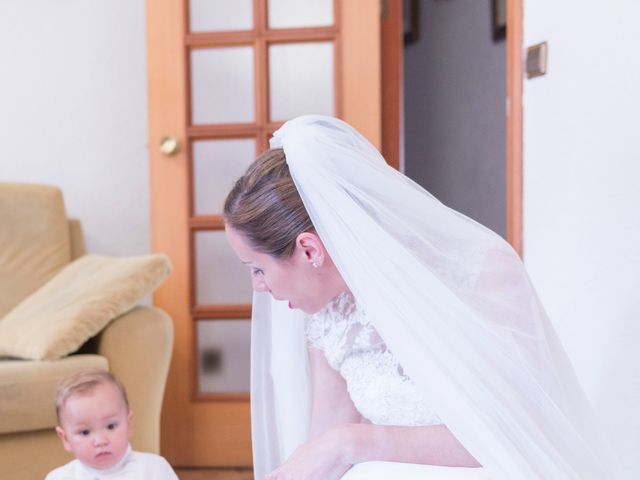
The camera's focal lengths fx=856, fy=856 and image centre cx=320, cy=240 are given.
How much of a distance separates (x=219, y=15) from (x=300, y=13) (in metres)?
0.28

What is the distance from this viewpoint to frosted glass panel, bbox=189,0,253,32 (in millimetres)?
2947

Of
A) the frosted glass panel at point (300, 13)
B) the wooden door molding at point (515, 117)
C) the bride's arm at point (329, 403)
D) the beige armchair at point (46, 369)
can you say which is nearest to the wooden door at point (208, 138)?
the frosted glass panel at point (300, 13)

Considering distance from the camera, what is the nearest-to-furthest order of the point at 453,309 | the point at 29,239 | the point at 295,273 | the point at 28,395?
the point at 453,309
the point at 295,273
the point at 28,395
the point at 29,239

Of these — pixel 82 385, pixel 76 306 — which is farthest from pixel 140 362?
pixel 82 385

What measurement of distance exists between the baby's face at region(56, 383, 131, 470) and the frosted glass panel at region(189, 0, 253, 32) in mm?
1535

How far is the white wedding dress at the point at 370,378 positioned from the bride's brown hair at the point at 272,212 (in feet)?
0.72

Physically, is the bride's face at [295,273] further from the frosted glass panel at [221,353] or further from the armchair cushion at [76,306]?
the frosted glass panel at [221,353]

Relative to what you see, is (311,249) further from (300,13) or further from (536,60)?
(300,13)

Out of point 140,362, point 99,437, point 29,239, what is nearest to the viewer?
point 99,437

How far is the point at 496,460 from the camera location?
1.15 metres

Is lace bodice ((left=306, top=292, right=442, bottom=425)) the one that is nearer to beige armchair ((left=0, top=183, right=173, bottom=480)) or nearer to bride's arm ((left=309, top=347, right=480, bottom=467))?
bride's arm ((left=309, top=347, right=480, bottom=467))

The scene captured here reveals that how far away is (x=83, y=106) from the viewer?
3.37m

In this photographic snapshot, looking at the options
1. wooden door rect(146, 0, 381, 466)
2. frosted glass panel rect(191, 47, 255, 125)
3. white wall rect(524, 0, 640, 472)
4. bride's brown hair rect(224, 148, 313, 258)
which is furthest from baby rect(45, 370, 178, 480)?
frosted glass panel rect(191, 47, 255, 125)

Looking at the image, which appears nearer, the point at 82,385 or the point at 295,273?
the point at 295,273
